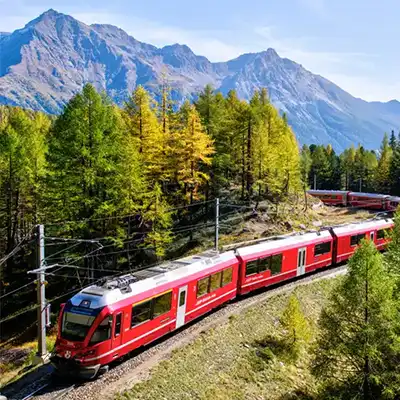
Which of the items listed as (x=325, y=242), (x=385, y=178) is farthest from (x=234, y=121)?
(x=385, y=178)

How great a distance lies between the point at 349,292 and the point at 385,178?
7265 cm

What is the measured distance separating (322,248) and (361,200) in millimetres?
43568

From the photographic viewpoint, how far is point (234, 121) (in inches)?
1848

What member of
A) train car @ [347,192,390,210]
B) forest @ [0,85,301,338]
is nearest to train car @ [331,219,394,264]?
forest @ [0,85,301,338]

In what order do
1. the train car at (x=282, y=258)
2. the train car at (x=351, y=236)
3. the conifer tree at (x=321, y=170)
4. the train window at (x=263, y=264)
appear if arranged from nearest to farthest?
1. the train car at (x=282, y=258)
2. the train window at (x=263, y=264)
3. the train car at (x=351, y=236)
4. the conifer tree at (x=321, y=170)

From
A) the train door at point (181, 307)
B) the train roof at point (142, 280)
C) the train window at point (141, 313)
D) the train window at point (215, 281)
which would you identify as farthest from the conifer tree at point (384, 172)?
the train window at point (141, 313)

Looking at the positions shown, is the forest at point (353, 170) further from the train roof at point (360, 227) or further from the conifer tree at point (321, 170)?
the train roof at point (360, 227)

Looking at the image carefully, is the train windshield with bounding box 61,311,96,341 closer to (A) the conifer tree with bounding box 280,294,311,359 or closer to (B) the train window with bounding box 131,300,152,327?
(B) the train window with bounding box 131,300,152,327

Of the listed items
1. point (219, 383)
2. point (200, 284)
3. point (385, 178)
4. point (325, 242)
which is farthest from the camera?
point (385, 178)

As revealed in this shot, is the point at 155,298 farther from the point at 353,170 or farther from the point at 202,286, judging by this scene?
the point at 353,170

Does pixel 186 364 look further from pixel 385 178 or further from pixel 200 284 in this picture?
pixel 385 178

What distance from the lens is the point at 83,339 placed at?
54.3ft

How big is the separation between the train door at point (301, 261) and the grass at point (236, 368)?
645 centimetres

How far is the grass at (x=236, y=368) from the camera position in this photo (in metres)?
16.6
